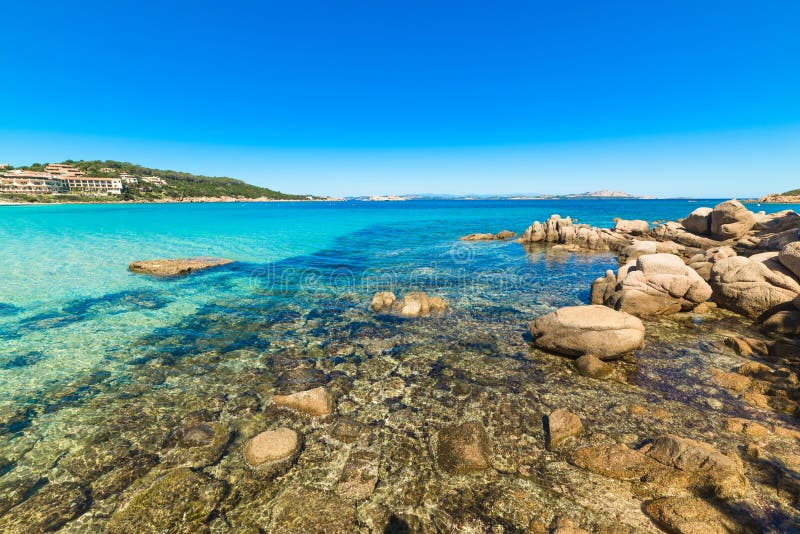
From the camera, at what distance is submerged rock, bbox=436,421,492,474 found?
6.60 m

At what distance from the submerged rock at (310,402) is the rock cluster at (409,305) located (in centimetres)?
718

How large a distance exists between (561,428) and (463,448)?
2.42 metres

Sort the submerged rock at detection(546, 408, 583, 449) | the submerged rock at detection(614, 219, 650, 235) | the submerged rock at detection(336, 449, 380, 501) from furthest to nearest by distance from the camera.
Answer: the submerged rock at detection(614, 219, 650, 235) < the submerged rock at detection(546, 408, 583, 449) < the submerged rock at detection(336, 449, 380, 501)

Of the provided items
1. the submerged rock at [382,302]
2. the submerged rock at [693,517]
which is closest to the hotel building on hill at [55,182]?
the submerged rock at [382,302]

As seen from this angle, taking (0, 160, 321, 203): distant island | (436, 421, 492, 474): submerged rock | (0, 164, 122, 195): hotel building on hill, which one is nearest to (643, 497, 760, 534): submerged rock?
(436, 421, 492, 474): submerged rock

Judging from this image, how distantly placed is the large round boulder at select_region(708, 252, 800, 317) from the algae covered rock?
2124cm

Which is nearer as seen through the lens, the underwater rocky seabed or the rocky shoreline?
the underwater rocky seabed

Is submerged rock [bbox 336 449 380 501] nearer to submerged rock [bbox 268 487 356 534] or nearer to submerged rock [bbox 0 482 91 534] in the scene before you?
submerged rock [bbox 268 487 356 534]

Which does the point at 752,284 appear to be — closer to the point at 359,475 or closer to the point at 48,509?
the point at 359,475

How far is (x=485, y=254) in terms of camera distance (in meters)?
34.3

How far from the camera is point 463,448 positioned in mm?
6926

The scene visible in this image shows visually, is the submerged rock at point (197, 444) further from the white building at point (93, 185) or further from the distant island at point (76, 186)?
the white building at point (93, 185)

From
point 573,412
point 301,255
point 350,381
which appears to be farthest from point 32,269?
point 573,412

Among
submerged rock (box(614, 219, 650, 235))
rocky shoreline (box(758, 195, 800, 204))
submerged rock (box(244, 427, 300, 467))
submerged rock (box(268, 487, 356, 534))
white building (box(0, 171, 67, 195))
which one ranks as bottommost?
submerged rock (box(268, 487, 356, 534))
